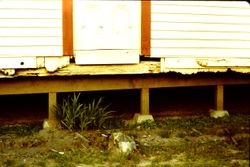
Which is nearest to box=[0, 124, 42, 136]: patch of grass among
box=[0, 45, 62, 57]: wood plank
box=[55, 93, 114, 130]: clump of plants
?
box=[55, 93, 114, 130]: clump of plants

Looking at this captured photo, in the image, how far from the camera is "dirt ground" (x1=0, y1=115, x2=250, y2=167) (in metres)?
7.59

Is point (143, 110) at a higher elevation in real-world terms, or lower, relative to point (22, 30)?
lower

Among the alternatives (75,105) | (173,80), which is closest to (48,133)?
(75,105)

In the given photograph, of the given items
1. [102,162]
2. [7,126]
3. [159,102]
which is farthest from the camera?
[159,102]

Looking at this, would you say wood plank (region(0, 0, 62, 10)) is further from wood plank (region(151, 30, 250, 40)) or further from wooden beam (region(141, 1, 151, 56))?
wood plank (region(151, 30, 250, 40))

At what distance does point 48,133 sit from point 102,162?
183 centimetres

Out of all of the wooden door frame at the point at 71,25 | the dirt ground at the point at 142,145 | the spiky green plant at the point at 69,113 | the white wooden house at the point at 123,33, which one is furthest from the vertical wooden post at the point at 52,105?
the wooden door frame at the point at 71,25

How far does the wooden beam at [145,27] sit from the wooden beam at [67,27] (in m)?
1.32

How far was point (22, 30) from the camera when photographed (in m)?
8.94

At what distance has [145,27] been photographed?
31.2 ft

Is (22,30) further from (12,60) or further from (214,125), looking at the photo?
(214,125)

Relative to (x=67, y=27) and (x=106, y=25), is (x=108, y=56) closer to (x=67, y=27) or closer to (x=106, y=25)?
(x=106, y=25)

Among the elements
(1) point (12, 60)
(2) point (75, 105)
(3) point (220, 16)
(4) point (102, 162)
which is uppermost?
(3) point (220, 16)

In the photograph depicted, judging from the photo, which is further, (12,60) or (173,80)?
(173,80)
